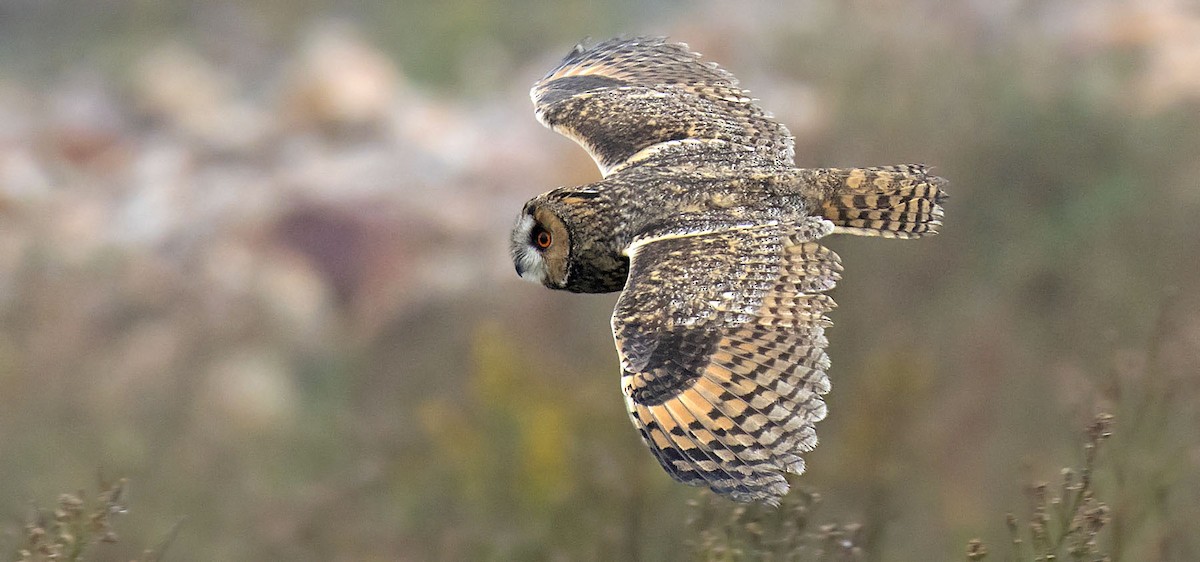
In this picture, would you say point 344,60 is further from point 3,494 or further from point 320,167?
point 3,494

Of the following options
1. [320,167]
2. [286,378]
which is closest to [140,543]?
[286,378]

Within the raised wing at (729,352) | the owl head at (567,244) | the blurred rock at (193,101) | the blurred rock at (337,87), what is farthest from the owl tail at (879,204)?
the blurred rock at (193,101)

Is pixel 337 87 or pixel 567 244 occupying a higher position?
pixel 337 87

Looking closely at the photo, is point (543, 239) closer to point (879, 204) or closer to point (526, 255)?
point (526, 255)

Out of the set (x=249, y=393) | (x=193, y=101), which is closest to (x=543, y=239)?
(x=249, y=393)

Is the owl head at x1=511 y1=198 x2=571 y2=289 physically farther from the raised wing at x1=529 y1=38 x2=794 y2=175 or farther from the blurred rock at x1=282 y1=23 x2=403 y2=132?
the blurred rock at x1=282 y1=23 x2=403 y2=132

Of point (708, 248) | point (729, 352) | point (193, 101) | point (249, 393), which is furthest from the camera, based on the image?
point (193, 101)

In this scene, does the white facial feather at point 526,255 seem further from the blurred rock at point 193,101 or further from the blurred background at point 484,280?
the blurred rock at point 193,101
